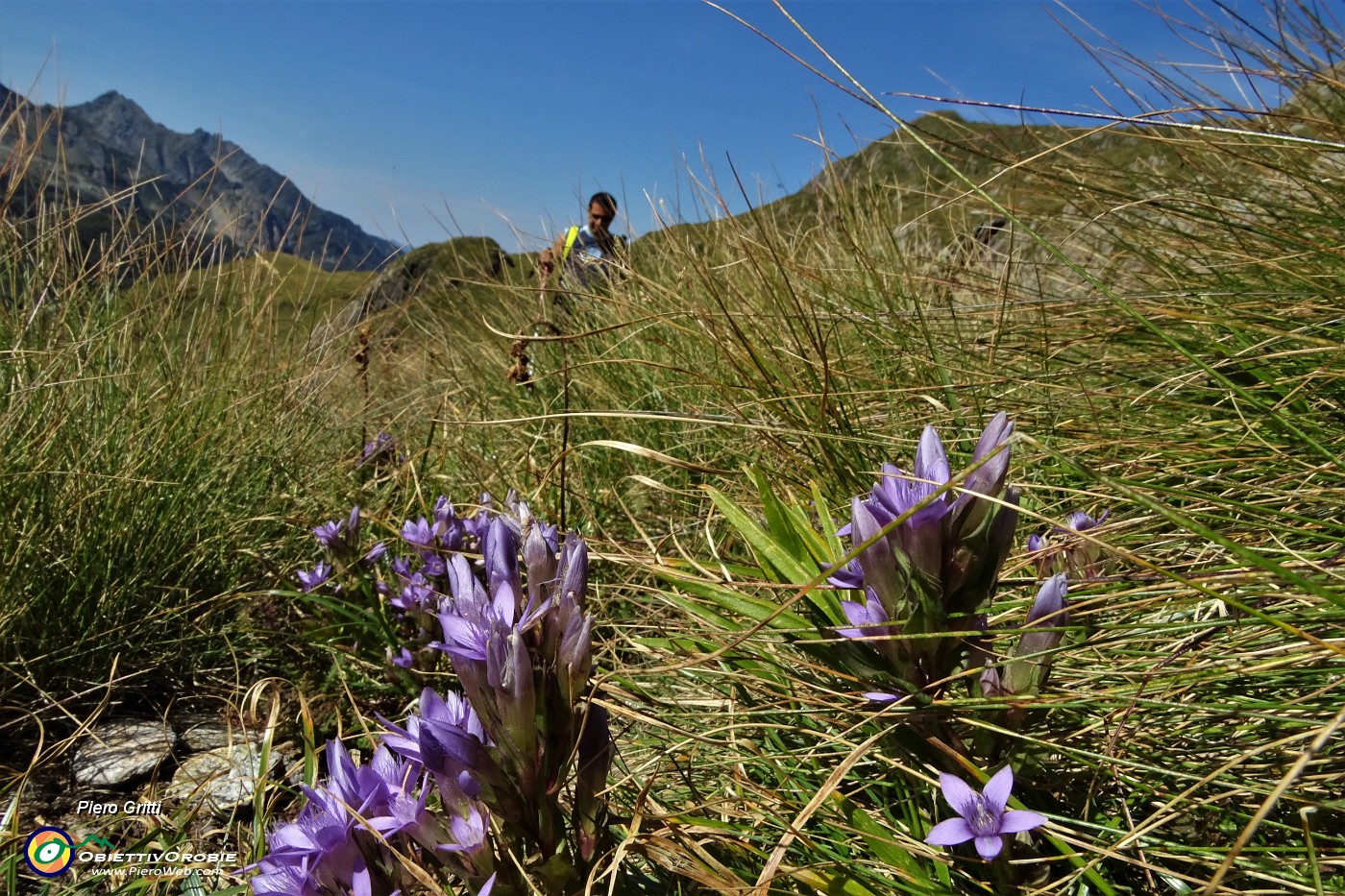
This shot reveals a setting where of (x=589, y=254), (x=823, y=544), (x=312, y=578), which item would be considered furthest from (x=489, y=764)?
(x=589, y=254)

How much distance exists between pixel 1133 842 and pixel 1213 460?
98 centimetres

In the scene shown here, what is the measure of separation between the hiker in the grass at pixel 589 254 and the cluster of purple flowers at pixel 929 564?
3302 millimetres

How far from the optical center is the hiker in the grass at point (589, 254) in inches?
181

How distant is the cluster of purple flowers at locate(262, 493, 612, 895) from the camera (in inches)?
38.1

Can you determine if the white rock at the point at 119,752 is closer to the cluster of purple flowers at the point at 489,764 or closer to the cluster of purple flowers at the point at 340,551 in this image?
the cluster of purple flowers at the point at 340,551

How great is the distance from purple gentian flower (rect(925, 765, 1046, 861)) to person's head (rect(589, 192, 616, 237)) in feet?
16.5

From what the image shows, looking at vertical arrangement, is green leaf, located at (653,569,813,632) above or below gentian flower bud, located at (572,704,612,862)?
above

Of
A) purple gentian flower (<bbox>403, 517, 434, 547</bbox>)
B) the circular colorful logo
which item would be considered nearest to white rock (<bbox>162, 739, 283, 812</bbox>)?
the circular colorful logo

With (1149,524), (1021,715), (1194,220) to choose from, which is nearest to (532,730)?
(1021,715)

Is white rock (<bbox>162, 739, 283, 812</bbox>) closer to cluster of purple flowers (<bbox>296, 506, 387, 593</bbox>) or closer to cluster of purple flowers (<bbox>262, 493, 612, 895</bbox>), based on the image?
cluster of purple flowers (<bbox>296, 506, 387, 593</bbox>)

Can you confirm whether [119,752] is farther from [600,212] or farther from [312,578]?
[600,212]

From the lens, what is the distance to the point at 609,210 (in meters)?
6.42

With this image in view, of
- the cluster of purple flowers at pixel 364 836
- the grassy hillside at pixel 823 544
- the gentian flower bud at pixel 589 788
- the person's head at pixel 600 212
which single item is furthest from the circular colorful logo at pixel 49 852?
the person's head at pixel 600 212

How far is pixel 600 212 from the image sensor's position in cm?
607
